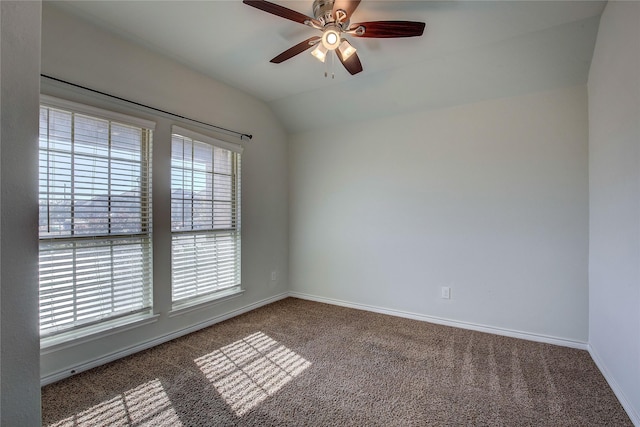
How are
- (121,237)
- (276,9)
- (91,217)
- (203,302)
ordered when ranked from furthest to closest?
(203,302) → (121,237) → (91,217) → (276,9)

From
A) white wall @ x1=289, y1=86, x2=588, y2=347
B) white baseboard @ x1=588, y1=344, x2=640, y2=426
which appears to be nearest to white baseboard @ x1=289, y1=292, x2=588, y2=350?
white wall @ x1=289, y1=86, x2=588, y2=347

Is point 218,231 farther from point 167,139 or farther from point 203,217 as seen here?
point 167,139

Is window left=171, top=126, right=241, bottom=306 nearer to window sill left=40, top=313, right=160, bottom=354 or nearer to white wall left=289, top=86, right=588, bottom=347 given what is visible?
window sill left=40, top=313, right=160, bottom=354

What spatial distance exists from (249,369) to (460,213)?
240 centimetres

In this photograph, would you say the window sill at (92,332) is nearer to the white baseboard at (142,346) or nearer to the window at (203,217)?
the white baseboard at (142,346)

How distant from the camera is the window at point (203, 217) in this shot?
2693 mm

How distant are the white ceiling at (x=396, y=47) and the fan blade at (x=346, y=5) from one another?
29 centimetres

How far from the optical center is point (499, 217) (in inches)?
110

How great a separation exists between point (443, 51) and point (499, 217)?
5.24 ft

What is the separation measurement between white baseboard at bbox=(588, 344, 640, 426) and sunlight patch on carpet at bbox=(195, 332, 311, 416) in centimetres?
192

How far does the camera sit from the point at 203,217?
115 inches

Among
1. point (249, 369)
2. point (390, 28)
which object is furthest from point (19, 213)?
point (390, 28)

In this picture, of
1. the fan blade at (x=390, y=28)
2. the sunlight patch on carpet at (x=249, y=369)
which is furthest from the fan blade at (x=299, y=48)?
the sunlight patch on carpet at (x=249, y=369)

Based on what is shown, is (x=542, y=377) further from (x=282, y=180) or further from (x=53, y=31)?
(x=53, y=31)
